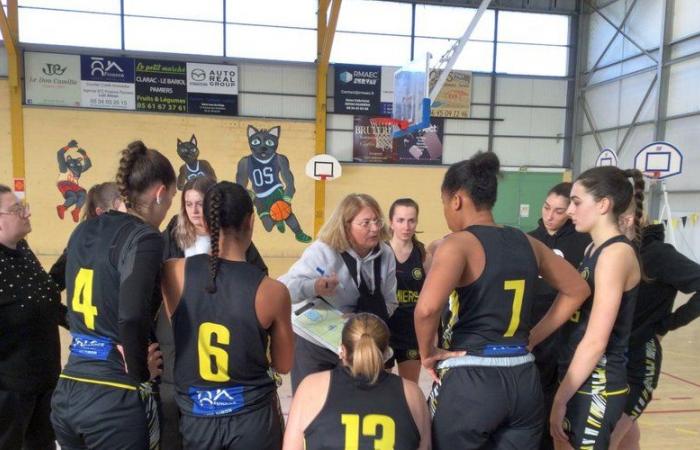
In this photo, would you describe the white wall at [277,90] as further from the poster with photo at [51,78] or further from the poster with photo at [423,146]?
the poster with photo at [51,78]

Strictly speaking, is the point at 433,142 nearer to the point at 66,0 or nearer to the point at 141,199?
the point at 66,0

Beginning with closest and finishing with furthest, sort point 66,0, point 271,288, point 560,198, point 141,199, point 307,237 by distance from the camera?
point 271,288 < point 141,199 < point 560,198 < point 66,0 < point 307,237

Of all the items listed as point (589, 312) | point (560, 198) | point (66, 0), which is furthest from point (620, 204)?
point (66, 0)

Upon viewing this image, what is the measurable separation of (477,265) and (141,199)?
4.18ft

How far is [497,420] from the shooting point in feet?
5.96

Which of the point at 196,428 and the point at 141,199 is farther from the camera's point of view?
the point at 141,199

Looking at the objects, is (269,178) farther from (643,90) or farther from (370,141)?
(643,90)

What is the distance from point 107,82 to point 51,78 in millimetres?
1214

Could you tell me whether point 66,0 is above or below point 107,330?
above

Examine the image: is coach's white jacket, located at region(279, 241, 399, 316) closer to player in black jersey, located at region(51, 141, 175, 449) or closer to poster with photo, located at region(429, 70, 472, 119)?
player in black jersey, located at region(51, 141, 175, 449)

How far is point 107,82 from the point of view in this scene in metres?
12.3

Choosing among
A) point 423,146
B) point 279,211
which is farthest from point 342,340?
point 423,146

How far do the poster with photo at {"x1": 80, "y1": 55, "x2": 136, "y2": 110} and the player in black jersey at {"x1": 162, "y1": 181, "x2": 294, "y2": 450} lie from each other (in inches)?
480

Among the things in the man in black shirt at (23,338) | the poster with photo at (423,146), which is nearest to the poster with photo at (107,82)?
the poster with photo at (423,146)
